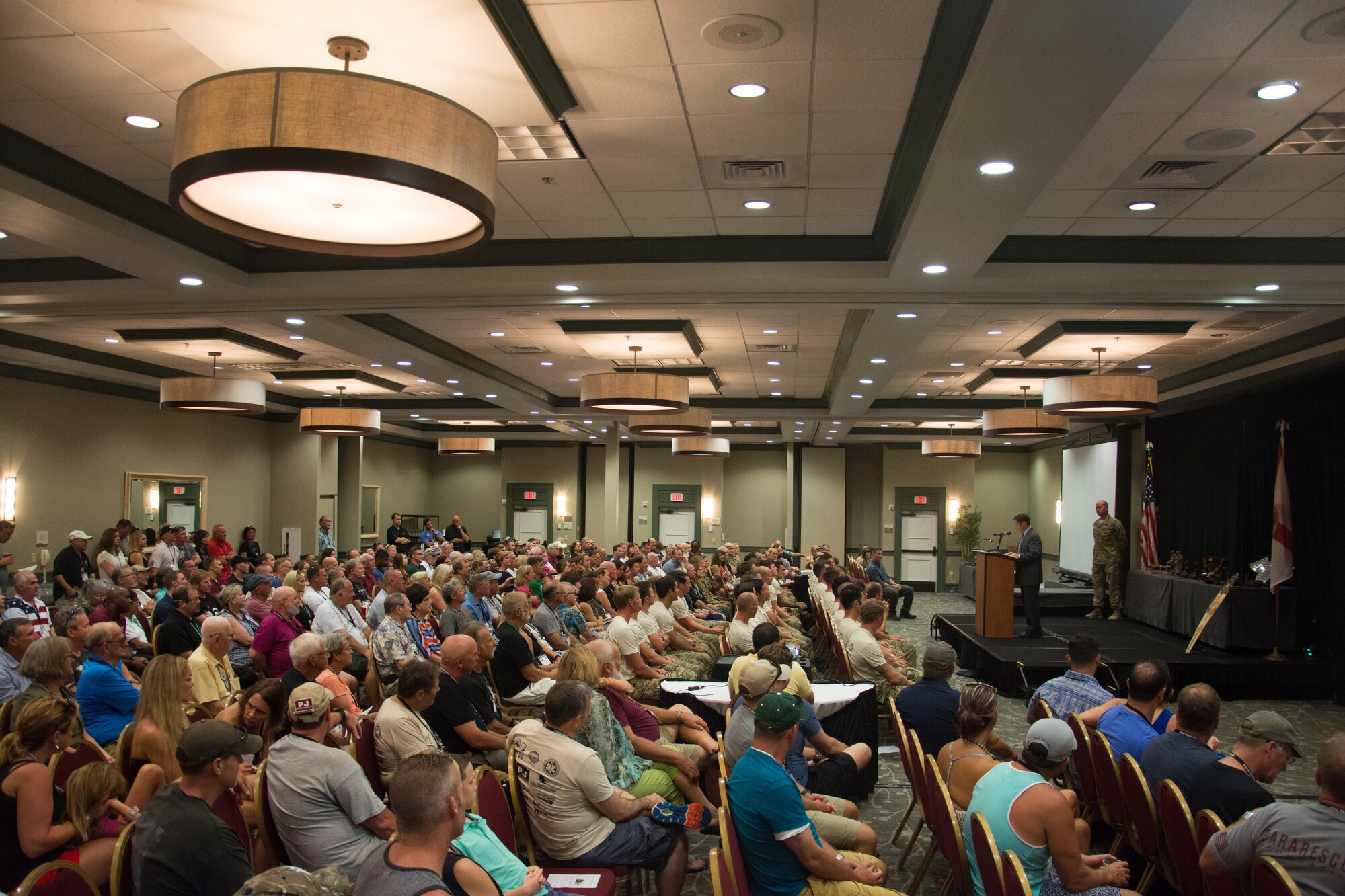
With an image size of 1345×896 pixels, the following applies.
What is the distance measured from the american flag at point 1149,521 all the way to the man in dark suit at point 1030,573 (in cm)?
301

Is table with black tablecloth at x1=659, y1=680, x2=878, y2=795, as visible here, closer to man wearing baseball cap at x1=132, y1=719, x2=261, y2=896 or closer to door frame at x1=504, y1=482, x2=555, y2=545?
man wearing baseball cap at x1=132, y1=719, x2=261, y2=896

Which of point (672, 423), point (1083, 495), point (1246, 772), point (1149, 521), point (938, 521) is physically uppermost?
point (672, 423)

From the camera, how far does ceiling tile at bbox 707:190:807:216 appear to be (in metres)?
6.00

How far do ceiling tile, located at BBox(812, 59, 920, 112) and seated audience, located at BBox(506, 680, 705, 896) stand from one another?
9.91 ft

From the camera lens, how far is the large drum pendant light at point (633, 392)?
9.94 meters

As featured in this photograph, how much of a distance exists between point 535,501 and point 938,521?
11688 millimetres

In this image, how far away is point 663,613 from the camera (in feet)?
30.4

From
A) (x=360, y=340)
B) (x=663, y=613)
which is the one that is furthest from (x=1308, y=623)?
(x=360, y=340)

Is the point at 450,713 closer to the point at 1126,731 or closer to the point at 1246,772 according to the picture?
the point at 1126,731

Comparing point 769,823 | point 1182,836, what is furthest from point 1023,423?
point 769,823

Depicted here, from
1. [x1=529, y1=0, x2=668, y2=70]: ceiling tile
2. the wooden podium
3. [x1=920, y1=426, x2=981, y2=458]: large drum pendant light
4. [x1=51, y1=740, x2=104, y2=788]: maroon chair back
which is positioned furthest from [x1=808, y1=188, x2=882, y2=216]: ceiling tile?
[x1=920, y1=426, x2=981, y2=458]: large drum pendant light

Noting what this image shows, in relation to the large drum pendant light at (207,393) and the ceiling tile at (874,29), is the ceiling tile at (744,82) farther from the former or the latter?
the large drum pendant light at (207,393)

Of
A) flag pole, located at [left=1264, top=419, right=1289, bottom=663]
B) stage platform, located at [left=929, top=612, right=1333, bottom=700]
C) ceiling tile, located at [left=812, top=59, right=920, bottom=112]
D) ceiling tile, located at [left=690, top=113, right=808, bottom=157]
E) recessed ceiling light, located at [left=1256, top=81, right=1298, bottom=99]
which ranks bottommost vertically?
stage platform, located at [left=929, top=612, right=1333, bottom=700]

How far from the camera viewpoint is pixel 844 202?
6.16 meters
